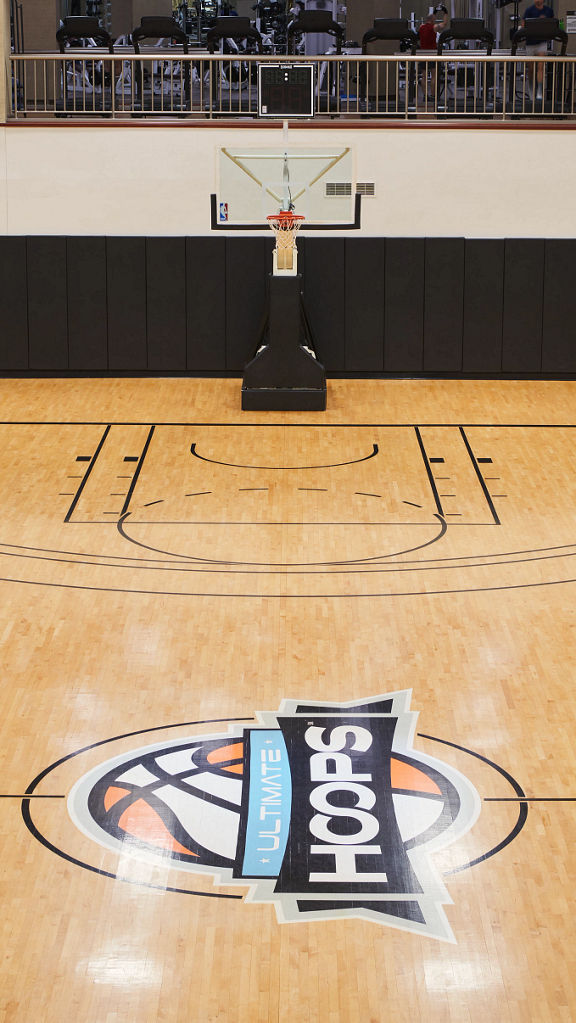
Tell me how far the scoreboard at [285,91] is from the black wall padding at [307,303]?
4.05 feet

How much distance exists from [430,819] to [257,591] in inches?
97.8

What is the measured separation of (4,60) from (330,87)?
14.3ft

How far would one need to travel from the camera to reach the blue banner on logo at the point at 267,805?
4141 mm

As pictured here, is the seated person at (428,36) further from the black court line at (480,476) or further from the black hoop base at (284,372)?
the black court line at (480,476)

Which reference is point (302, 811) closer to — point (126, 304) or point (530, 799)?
point (530, 799)

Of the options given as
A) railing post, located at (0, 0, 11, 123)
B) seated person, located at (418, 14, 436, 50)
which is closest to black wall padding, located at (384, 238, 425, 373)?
seated person, located at (418, 14, 436, 50)

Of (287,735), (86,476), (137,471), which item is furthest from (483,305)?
(287,735)

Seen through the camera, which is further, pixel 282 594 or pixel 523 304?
pixel 523 304

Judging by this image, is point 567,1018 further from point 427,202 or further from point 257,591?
point 427,202

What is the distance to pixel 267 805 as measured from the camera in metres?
4.48

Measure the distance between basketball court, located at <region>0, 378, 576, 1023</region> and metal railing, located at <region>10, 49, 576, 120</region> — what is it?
4.35 metres

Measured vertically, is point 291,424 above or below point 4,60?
below

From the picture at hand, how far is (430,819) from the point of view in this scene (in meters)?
4.38

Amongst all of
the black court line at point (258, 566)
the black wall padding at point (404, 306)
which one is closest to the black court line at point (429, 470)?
the black court line at point (258, 566)
